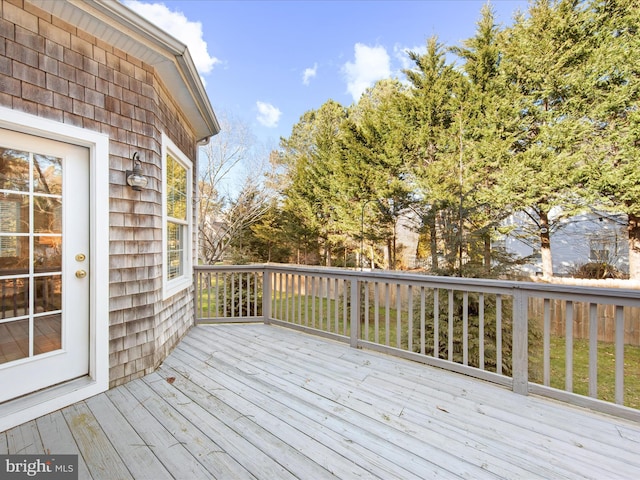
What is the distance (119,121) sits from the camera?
2402 millimetres

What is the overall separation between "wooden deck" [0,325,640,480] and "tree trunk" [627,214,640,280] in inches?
295

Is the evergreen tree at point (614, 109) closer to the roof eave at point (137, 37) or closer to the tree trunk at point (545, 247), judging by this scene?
the tree trunk at point (545, 247)

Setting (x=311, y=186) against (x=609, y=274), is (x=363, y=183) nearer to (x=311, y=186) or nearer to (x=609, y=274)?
(x=311, y=186)

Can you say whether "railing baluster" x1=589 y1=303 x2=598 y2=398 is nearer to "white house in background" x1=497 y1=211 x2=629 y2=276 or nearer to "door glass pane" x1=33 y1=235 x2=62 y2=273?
"door glass pane" x1=33 y1=235 x2=62 y2=273

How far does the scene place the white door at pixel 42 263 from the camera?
6.34ft

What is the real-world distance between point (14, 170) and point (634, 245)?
10.9 m

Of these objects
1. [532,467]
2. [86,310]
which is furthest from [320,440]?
[86,310]

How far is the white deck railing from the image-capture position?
2000mm

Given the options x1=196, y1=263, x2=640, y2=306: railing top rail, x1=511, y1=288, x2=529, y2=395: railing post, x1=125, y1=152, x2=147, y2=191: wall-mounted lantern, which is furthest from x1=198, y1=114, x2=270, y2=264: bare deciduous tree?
x1=511, y1=288, x2=529, y2=395: railing post

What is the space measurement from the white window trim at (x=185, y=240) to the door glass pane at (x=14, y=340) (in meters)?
1.01

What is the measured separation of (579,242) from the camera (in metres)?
8.74

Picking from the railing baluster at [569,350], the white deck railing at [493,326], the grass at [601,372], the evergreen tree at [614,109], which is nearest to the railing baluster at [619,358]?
the white deck railing at [493,326]

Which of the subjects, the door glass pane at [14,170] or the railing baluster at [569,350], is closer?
the door glass pane at [14,170]

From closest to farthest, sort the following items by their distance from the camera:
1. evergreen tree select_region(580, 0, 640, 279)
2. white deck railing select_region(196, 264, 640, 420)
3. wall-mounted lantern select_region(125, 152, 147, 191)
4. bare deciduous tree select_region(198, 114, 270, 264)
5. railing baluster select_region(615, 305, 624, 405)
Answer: railing baluster select_region(615, 305, 624, 405), white deck railing select_region(196, 264, 640, 420), wall-mounted lantern select_region(125, 152, 147, 191), evergreen tree select_region(580, 0, 640, 279), bare deciduous tree select_region(198, 114, 270, 264)
